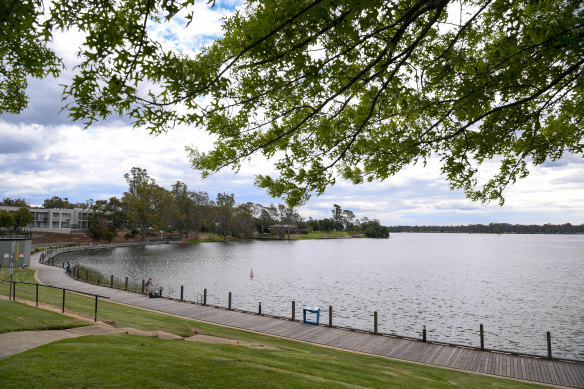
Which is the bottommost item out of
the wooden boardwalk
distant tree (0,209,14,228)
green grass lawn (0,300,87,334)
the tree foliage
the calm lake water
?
the calm lake water

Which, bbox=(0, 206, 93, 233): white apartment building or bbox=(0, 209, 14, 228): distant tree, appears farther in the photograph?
bbox=(0, 206, 93, 233): white apartment building

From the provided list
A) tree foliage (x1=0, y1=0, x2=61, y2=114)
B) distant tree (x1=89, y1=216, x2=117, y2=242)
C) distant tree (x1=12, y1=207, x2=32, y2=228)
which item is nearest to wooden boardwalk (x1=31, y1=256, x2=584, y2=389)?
tree foliage (x1=0, y1=0, x2=61, y2=114)

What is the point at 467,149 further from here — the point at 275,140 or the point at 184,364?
the point at 184,364

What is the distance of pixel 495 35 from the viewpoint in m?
6.62

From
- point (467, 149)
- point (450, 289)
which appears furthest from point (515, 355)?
point (450, 289)

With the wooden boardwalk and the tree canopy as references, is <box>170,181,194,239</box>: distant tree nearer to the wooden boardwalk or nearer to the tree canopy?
the wooden boardwalk

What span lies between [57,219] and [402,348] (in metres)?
122

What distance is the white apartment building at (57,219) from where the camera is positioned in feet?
343

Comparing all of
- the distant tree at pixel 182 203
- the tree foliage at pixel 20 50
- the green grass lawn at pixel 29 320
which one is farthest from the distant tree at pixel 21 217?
the tree foliage at pixel 20 50

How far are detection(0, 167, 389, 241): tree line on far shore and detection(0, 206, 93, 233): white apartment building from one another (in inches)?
173

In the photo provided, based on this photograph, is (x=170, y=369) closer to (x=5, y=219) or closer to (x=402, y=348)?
(x=402, y=348)

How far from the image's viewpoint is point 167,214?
346ft

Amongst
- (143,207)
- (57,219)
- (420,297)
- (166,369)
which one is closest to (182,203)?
(143,207)

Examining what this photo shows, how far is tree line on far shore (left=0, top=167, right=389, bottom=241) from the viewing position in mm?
95875
